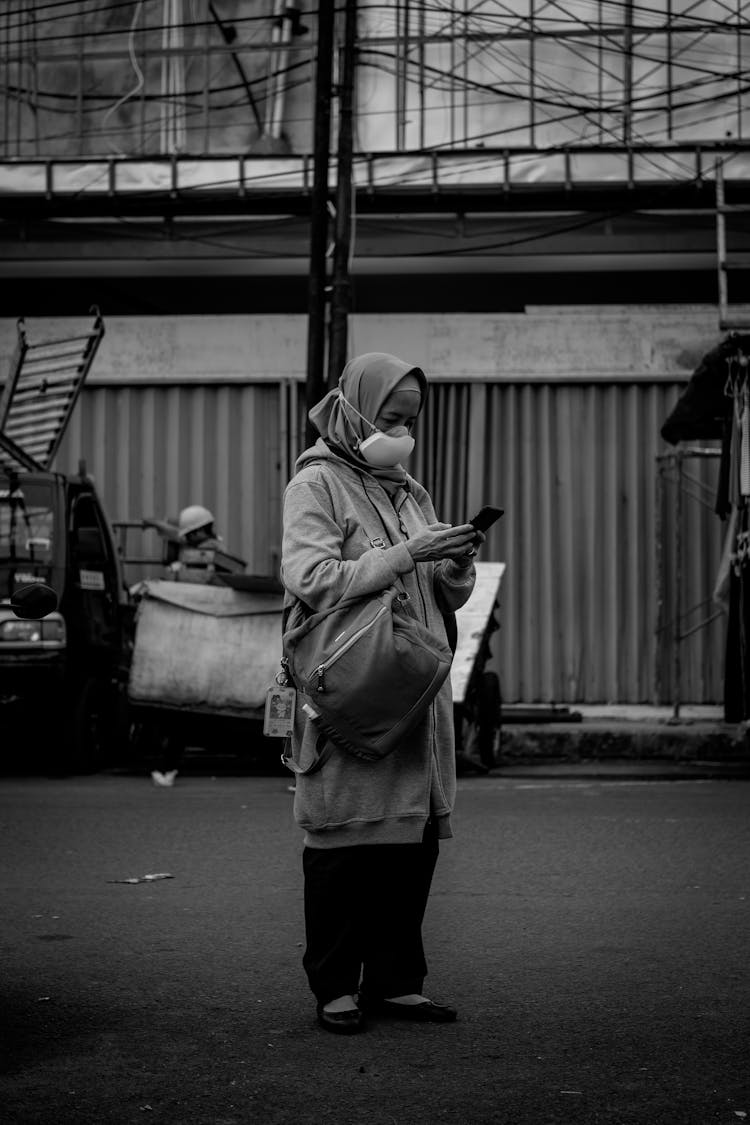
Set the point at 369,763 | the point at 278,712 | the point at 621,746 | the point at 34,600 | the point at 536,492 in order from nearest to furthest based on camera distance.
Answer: the point at 369,763 < the point at 34,600 < the point at 278,712 < the point at 621,746 < the point at 536,492

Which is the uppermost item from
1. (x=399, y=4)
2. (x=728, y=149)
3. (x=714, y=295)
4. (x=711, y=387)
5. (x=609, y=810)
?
(x=399, y=4)

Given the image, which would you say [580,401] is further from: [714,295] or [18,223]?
[18,223]

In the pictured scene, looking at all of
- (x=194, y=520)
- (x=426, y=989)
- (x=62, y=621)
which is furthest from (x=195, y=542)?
(x=426, y=989)

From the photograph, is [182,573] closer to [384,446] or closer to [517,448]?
[517,448]

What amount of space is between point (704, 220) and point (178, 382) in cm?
527

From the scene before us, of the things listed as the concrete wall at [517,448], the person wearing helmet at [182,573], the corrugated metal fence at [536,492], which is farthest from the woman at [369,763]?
the concrete wall at [517,448]

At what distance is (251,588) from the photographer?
1076 cm

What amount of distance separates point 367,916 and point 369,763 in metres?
0.43

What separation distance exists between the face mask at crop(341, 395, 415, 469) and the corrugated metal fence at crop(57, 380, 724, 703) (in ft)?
34.4

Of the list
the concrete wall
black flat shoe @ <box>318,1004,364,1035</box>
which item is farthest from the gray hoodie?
the concrete wall

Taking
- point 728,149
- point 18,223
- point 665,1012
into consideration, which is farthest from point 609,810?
point 18,223

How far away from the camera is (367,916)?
13.9ft

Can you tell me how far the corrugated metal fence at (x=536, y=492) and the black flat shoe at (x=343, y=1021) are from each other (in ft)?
35.2

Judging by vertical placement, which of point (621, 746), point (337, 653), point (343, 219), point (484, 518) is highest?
point (343, 219)
